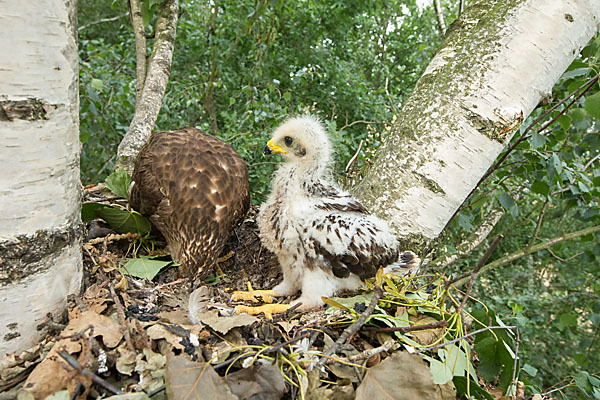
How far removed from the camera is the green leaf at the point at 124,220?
180 centimetres

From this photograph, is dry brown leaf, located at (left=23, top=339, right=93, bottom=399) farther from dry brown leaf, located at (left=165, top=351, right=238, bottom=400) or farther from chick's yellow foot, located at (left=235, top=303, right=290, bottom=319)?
chick's yellow foot, located at (left=235, top=303, right=290, bottom=319)

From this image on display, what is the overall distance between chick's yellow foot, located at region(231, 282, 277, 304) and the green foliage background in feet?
3.26

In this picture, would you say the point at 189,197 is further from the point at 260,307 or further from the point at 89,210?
the point at 260,307

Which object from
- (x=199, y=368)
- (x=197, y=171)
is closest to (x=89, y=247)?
(x=197, y=171)

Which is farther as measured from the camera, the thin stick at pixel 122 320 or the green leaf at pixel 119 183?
the green leaf at pixel 119 183

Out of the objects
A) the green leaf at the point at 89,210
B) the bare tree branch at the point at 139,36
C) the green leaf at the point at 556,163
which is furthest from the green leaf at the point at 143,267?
the green leaf at the point at 556,163

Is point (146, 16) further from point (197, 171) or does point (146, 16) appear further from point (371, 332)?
point (371, 332)

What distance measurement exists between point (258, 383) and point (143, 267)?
900mm

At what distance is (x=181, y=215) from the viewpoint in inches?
70.5

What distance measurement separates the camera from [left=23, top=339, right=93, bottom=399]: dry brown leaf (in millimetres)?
915

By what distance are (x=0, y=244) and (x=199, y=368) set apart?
58 centimetres

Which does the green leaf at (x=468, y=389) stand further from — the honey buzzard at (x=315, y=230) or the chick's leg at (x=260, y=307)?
the chick's leg at (x=260, y=307)

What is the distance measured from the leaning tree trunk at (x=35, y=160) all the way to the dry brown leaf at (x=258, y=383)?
0.57m

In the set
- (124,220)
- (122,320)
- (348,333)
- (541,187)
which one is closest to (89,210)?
(124,220)
